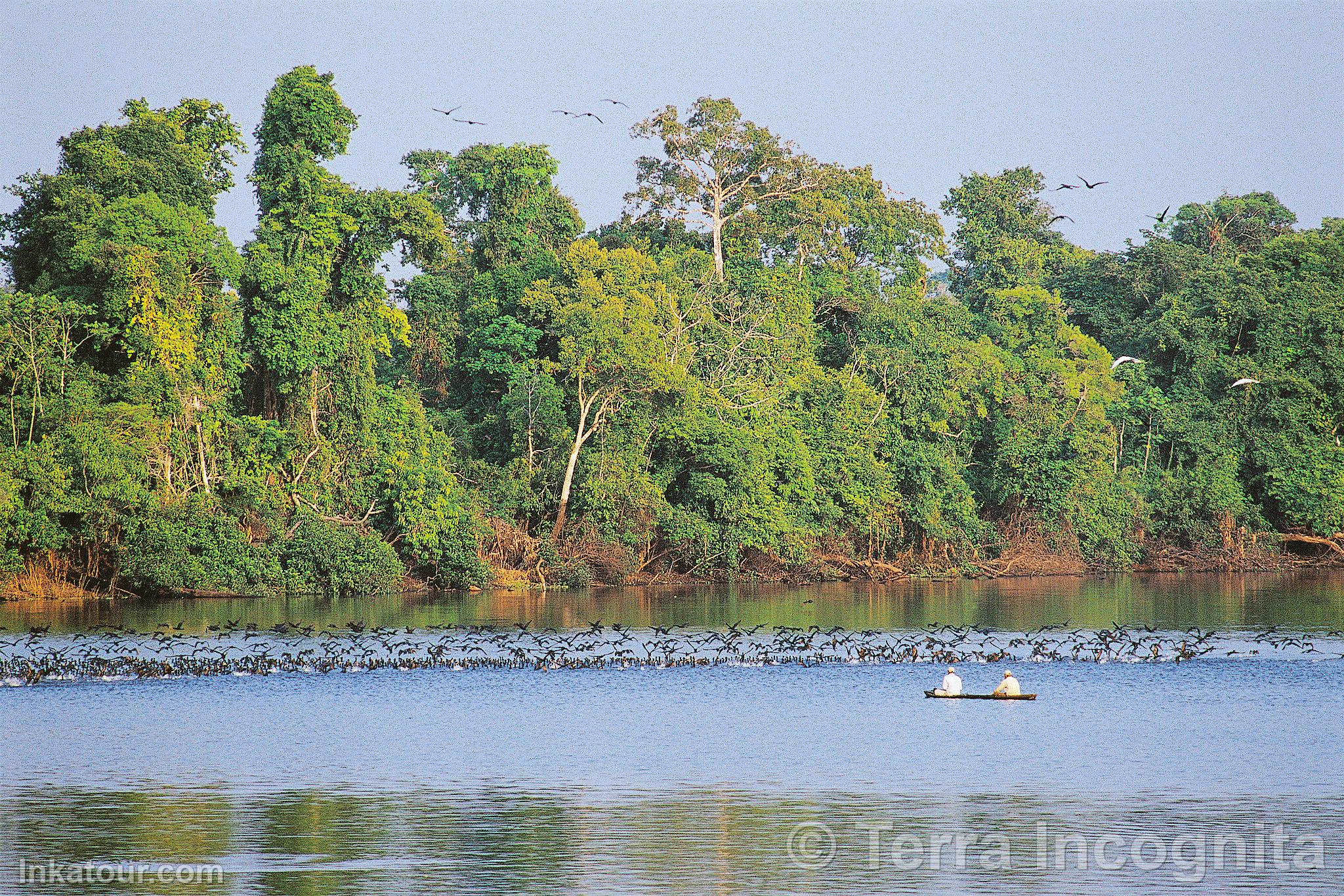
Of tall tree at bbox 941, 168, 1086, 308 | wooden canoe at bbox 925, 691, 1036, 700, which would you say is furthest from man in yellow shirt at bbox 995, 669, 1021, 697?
tall tree at bbox 941, 168, 1086, 308

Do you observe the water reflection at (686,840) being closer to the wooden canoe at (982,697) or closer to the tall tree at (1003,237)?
the wooden canoe at (982,697)

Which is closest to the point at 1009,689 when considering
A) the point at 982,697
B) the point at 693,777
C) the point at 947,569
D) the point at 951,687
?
the point at 982,697

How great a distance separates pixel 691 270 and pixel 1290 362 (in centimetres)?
2272

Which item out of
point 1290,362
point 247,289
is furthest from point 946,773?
point 1290,362

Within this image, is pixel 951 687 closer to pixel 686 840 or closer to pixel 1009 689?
pixel 1009 689

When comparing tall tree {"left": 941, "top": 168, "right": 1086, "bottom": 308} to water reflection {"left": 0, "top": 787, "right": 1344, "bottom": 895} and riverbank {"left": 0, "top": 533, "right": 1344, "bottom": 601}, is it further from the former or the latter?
water reflection {"left": 0, "top": 787, "right": 1344, "bottom": 895}

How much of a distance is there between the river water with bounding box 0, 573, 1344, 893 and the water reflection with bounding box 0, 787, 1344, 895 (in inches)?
1.7

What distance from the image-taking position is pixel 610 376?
157 ft

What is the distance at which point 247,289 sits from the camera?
140 feet

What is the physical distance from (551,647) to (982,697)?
9378 millimetres

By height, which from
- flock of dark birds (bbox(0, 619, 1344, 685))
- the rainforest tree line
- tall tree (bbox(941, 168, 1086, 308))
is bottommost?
flock of dark birds (bbox(0, 619, 1344, 685))

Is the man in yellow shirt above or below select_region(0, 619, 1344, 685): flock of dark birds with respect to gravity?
below

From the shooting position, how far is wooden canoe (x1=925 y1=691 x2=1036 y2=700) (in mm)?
24750

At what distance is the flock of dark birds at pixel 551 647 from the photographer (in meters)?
27.5
